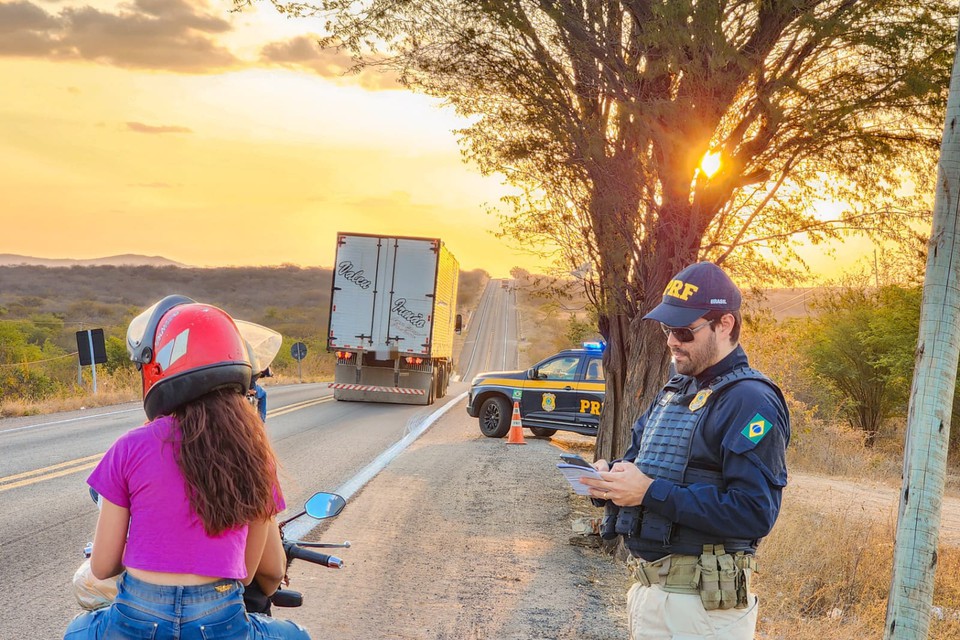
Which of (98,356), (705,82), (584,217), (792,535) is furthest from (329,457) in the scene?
(98,356)

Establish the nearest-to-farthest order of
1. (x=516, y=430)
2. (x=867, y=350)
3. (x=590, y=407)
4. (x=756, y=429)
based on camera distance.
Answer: (x=756, y=429) < (x=516, y=430) < (x=590, y=407) < (x=867, y=350)

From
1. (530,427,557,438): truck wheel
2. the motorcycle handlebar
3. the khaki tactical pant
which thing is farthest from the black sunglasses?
(530,427,557,438): truck wheel

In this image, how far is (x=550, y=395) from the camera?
18.0 m

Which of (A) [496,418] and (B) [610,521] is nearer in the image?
(B) [610,521]

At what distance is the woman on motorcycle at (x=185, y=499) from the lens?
2.36m

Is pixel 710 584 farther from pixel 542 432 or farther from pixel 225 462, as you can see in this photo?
pixel 542 432

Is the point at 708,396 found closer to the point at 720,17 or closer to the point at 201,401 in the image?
the point at 201,401

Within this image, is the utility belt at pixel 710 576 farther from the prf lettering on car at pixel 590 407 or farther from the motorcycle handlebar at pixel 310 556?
the prf lettering on car at pixel 590 407

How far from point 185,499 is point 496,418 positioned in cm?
1593

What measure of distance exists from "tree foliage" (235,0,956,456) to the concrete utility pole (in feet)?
11.1

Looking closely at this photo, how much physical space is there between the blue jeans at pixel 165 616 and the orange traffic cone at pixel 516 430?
1469 centimetres

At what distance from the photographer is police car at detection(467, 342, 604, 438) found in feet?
58.1

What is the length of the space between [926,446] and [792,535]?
4.98 meters

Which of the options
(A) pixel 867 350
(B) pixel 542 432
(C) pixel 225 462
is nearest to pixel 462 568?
(C) pixel 225 462
